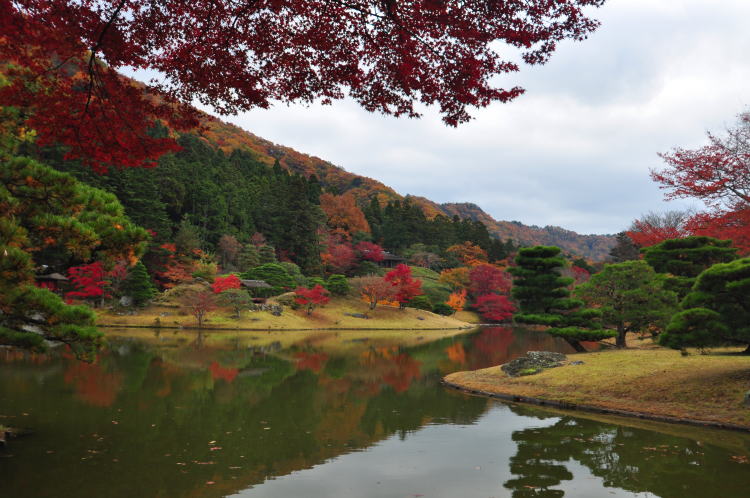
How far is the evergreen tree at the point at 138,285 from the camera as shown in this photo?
32.3m

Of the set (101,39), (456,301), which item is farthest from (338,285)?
(101,39)

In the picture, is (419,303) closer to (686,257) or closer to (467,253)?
(467,253)

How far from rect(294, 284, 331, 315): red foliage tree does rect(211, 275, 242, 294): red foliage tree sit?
567cm

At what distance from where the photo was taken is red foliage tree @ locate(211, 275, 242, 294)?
33531mm

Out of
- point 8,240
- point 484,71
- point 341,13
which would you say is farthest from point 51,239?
point 484,71

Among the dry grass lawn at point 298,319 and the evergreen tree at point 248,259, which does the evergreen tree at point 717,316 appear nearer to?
the dry grass lawn at point 298,319

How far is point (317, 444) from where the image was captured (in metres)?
7.76

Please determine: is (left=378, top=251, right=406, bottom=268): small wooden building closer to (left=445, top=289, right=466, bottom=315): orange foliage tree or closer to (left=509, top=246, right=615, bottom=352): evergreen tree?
(left=445, top=289, right=466, bottom=315): orange foliage tree

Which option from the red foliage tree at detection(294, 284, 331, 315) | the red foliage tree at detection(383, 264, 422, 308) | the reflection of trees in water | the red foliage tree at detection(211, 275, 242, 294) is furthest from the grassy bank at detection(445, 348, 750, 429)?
the red foliage tree at detection(383, 264, 422, 308)

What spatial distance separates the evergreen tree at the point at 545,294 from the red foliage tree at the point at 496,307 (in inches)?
1276

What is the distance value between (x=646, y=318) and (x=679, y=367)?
5.28 metres

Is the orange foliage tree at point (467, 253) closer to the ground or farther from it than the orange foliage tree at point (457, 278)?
farther from it

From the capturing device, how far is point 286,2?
4.18 metres

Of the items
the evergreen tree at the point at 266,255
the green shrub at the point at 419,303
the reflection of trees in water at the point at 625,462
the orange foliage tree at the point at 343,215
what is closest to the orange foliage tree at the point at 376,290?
the green shrub at the point at 419,303
